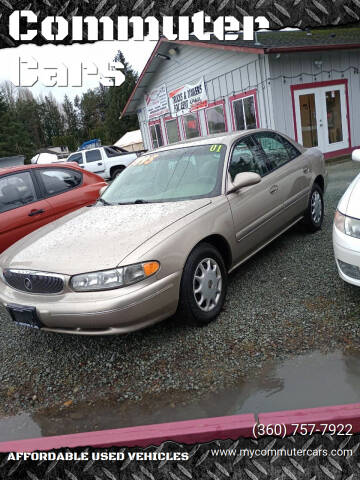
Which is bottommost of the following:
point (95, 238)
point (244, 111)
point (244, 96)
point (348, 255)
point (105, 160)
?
point (348, 255)

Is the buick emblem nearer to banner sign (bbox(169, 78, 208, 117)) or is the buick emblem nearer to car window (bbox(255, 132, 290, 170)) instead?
car window (bbox(255, 132, 290, 170))

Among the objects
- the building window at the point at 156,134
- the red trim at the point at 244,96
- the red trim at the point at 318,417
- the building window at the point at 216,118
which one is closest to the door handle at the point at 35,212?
the red trim at the point at 318,417

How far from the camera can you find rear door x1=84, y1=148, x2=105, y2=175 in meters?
16.5

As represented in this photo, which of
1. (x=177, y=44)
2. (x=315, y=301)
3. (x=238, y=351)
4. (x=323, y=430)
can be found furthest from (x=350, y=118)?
(x=323, y=430)

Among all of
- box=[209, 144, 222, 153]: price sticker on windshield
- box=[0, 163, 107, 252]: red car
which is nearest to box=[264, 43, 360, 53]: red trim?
box=[0, 163, 107, 252]: red car

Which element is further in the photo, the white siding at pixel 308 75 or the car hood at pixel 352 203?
the white siding at pixel 308 75

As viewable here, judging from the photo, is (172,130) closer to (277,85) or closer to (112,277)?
(277,85)

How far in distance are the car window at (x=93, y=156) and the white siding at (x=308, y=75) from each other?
29.5 ft

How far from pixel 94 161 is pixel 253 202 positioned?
14.1 meters

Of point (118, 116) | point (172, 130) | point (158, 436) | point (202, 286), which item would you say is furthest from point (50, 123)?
point (158, 436)

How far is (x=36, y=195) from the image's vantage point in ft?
16.0

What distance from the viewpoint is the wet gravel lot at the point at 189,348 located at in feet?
8.45

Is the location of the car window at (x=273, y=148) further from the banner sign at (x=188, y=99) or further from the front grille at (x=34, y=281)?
the banner sign at (x=188, y=99)

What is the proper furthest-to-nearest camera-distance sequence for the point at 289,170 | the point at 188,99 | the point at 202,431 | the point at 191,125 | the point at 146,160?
the point at 191,125 < the point at 188,99 < the point at 289,170 < the point at 146,160 < the point at 202,431
